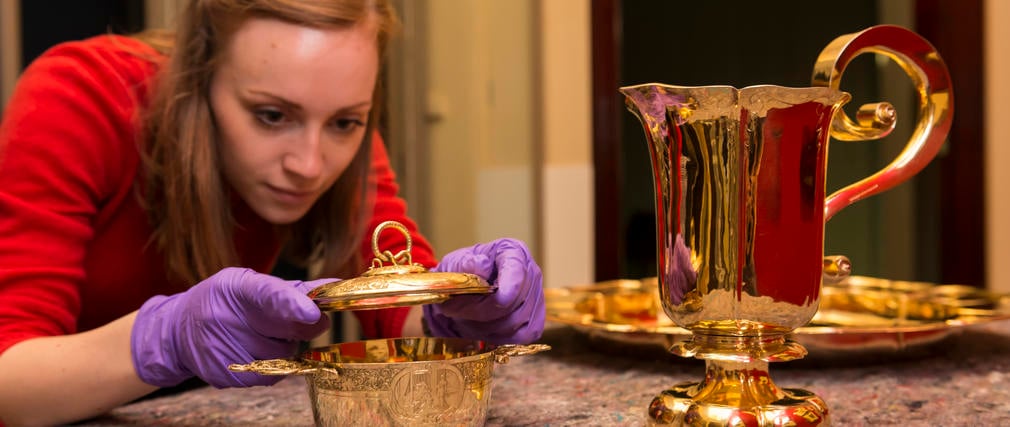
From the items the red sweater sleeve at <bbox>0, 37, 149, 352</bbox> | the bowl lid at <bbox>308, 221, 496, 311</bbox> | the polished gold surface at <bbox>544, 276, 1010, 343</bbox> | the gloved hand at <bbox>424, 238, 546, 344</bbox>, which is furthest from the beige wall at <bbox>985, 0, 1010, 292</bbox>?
the bowl lid at <bbox>308, 221, 496, 311</bbox>

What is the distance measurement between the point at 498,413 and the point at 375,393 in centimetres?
20

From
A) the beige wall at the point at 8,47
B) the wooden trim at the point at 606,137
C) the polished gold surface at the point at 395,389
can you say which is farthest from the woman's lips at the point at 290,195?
the wooden trim at the point at 606,137

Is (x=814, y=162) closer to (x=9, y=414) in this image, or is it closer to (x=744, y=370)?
(x=744, y=370)

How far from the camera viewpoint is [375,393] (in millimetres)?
573

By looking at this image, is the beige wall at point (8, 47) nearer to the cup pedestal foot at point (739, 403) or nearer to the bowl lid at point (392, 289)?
the bowl lid at point (392, 289)

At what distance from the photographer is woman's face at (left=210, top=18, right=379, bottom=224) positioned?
39.0 inches

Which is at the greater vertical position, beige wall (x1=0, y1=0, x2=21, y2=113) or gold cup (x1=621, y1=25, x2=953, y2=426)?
beige wall (x1=0, y1=0, x2=21, y2=113)

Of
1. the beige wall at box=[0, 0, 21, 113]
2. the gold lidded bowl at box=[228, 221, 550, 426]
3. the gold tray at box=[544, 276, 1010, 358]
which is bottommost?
the gold tray at box=[544, 276, 1010, 358]

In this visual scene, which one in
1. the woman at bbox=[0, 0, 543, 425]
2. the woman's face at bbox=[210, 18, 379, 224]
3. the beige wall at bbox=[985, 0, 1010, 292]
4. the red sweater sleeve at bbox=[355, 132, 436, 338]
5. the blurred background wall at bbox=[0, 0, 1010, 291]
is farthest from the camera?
the blurred background wall at bbox=[0, 0, 1010, 291]

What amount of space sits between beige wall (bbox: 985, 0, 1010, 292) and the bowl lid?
2262 millimetres

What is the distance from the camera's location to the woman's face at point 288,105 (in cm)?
99

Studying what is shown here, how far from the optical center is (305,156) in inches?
40.4

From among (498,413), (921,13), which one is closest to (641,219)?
(921,13)

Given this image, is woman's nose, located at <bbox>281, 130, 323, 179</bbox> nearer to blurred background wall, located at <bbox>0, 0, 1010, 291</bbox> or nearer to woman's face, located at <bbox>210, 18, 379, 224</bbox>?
woman's face, located at <bbox>210, 18, 379, 224</bbox>
